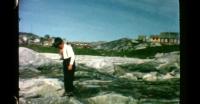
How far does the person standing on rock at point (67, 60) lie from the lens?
142 inches

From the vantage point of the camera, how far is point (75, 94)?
355 cm

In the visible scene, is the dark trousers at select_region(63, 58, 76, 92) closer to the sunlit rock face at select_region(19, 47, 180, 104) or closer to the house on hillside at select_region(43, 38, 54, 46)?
the sunlit rock face at select_region(19, 47, 180, 104)

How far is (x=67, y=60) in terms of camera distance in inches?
144

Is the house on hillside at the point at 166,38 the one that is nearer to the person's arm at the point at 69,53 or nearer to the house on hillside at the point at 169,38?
the house on hillside at the point at 169,38

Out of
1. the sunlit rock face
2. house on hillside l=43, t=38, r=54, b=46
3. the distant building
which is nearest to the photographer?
the sunlit rock face

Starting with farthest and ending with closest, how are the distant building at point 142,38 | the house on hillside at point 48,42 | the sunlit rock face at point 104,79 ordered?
the distant building at point 142,38 < the house on hillside at point 48,42 < the sunlit rock face at point 104,79

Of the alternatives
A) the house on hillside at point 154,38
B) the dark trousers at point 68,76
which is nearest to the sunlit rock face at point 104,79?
the dark trousers at point 68,76

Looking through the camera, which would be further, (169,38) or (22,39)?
(169,38)

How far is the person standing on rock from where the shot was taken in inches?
142

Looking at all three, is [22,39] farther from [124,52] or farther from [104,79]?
[124,52]

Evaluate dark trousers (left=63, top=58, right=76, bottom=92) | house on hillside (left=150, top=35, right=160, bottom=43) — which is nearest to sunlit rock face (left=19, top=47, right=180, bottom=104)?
dark trousers (left=63, top=58, right=76, bottom=92)

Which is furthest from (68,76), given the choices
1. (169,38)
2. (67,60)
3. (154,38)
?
(169,38)
